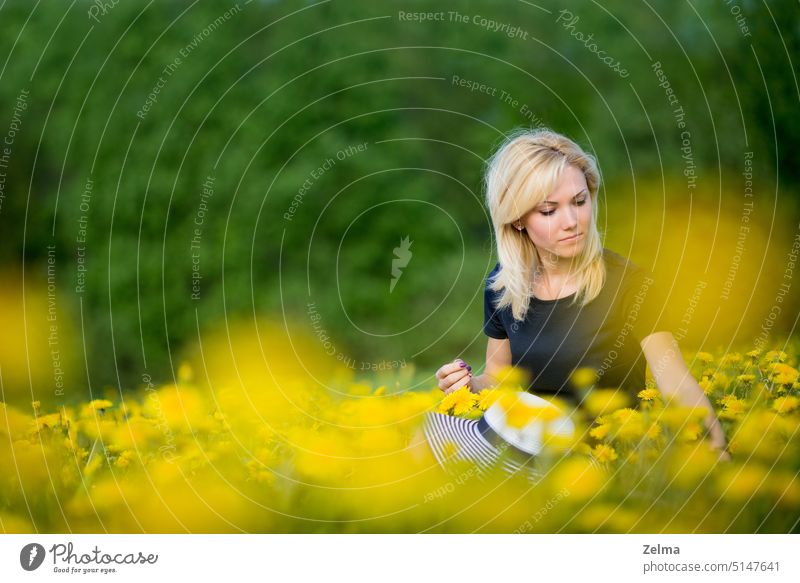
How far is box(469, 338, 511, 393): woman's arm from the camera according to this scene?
10.3 ft

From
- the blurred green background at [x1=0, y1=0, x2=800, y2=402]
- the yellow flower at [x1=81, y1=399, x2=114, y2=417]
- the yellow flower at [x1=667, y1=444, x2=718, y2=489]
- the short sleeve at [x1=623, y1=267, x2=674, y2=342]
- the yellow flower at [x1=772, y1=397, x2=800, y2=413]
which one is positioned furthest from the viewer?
the blurred green background at [x1=0, y1=0, x2=800, y2=402]

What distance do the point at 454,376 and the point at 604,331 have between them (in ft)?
1.68

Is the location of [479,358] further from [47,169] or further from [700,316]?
[47,169]

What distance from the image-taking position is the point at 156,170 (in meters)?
4.01

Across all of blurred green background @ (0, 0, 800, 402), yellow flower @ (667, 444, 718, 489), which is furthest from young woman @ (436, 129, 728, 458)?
blurred green background @ (0, 0, 800, 402)

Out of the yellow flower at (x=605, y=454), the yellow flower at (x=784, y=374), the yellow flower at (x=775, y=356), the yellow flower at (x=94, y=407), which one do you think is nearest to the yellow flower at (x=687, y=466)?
the yellow flower at (x=605, y=454)

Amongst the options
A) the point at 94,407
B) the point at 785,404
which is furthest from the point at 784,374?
the point at 94,407

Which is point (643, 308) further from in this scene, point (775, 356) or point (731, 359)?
point (775, 356)

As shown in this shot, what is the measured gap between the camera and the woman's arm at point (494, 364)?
3146mm

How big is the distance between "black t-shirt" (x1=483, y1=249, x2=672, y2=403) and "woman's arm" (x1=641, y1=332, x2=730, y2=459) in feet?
0.13

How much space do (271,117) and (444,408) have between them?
1690mm

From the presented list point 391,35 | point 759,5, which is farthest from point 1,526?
point 759,5

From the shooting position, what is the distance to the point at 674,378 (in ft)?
9.43

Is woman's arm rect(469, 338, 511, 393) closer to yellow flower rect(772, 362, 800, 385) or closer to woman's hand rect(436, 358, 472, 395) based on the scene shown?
woman's hand rect(436, 358, 472, 395)
